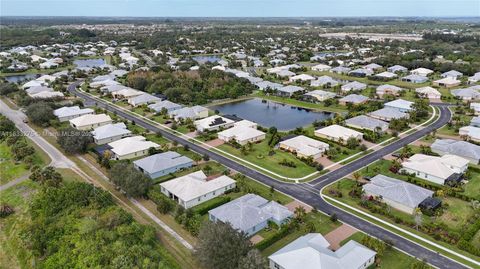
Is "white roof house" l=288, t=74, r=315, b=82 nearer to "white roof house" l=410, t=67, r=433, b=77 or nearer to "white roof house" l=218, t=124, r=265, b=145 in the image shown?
"white roof house" l=410, t=67, r=433, b=77

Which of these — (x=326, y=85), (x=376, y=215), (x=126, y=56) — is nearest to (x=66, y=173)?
(x=376, y=215)

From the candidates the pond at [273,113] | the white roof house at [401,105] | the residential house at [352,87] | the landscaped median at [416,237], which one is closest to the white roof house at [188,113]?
the pond at [273,113]

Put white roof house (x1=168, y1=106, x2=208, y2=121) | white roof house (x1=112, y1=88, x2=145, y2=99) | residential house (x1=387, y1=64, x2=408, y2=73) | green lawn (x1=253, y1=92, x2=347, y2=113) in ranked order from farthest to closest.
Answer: residential house (x1=387, y1=64, x2=408, y2=73) → white roof house (x1=112, y1=88, x2=145, y2=99) → green lawn (x1=253, y1=92, x2=347, y2=113) → white roof house (x1=168, y1=106, x2=208, y2=121)

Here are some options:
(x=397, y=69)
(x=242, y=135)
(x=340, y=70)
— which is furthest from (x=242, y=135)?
(x=397, y=69)

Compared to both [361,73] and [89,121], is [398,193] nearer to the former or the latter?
[89,121]

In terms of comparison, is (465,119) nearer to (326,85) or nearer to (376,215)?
(326,85)

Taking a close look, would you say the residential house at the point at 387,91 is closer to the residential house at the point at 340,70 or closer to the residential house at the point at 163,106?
the residential house at the point at 340,70

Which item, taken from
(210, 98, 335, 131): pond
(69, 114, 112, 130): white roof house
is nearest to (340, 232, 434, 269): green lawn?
(210, 98, 335, 131): pond
